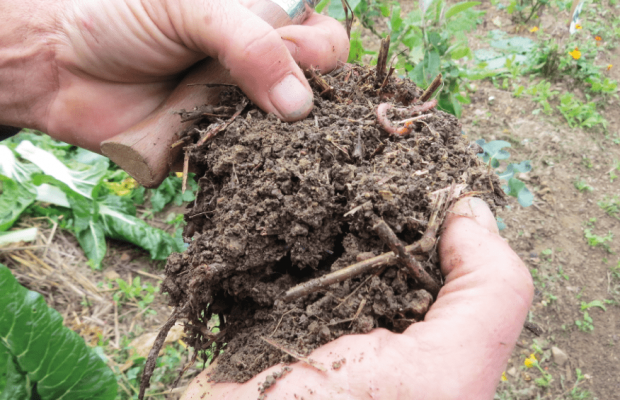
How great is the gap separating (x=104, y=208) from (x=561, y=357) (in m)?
4.47

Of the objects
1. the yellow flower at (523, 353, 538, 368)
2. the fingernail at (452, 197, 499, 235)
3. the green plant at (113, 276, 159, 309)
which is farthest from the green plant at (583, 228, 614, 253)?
the green plant at (113, 276, 159, 309)

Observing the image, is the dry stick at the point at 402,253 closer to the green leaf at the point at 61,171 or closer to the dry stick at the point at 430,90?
the dry stick at the point at 430,90

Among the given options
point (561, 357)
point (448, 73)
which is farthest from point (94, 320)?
point (561, 357)

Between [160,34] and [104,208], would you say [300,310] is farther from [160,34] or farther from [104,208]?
[104,208]

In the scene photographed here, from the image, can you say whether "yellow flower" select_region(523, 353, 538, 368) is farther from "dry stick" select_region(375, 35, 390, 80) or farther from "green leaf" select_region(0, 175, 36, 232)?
"green leaf" select_region(0, 175, 36, 232)

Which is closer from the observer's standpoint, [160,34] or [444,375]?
[444,375]

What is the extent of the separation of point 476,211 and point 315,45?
1.08m

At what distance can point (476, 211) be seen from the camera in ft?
4.44

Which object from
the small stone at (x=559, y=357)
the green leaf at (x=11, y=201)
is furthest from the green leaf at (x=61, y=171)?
the small stone at (x=559, y=357)

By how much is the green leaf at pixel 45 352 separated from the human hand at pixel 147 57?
99 centimetres

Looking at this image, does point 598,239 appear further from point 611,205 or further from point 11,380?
point 11,380

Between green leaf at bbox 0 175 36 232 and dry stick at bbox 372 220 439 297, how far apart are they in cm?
398

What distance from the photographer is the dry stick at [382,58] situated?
159 centimetres

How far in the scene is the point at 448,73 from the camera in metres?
2.76
